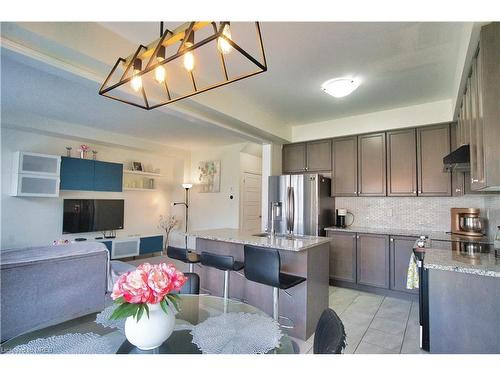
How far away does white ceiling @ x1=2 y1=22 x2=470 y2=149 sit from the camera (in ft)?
6.80

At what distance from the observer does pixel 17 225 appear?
4.49 m

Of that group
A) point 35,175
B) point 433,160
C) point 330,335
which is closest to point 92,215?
point 35,175

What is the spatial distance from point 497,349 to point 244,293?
2.12 m

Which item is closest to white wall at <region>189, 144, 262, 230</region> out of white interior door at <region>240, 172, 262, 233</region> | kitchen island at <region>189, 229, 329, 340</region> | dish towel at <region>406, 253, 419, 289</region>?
white interior door at <region>240, 172, 262, 233</region>

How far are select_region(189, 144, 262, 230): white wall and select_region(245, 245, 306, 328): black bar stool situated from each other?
364cm

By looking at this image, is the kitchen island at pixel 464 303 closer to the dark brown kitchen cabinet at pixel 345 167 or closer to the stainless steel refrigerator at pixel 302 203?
the stainless steel refrigerator at pixel 302 203

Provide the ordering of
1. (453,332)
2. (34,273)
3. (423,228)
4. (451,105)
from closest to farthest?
(453,332)
(34,273)
(451,105)
(423,228)

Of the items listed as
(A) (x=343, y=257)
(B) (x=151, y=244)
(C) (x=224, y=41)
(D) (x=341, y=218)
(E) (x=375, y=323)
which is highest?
(C) (x=224, y=41)

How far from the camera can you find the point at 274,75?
2912 mm

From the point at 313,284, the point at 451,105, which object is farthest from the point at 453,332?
the point at 451,105

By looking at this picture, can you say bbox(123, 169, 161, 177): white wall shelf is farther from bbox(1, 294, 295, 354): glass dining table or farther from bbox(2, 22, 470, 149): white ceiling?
bbox(1, 294, 295, 354): glass dining table

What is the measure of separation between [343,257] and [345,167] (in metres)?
1.42

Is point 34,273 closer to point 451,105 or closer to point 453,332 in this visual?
point 453,332

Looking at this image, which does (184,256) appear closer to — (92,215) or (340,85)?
(340,85)
